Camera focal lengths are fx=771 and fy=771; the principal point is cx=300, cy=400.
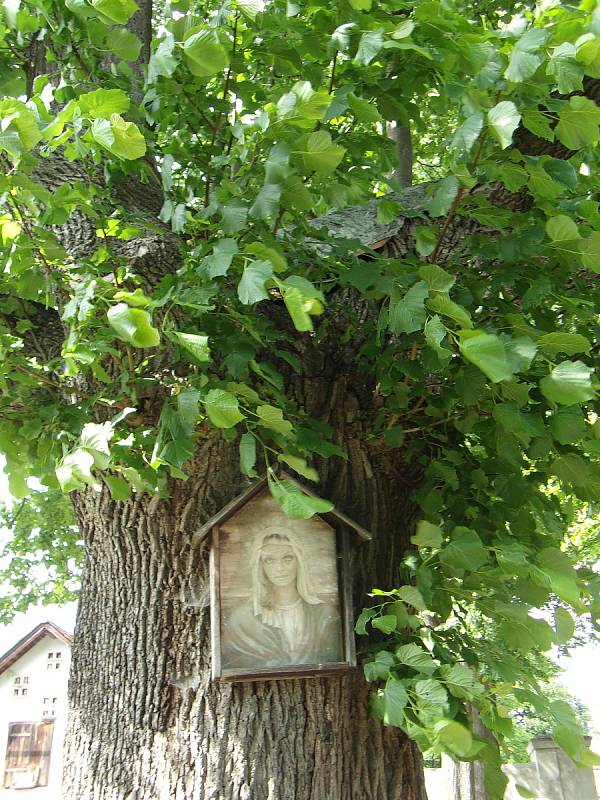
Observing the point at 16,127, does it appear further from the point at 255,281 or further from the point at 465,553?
the point at 465,553

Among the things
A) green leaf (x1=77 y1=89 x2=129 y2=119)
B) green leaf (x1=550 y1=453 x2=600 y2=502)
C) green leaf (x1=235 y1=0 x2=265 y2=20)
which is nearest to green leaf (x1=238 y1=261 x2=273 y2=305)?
green leaf (x1=77 y1=89 x2=129 y2=119)

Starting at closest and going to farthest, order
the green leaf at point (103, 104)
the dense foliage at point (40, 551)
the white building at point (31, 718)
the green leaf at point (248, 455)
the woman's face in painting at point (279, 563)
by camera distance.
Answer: the green leaf at point (103, 104)
the green leaf at point (248, 455)
the woman's face in painting at point (279, 563)
the dense foliage at point (40, 551)
the white building at point (31, 718)

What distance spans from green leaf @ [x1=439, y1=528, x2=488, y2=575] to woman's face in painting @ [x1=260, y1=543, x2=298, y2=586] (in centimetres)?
53

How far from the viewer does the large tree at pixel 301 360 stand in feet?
6.37

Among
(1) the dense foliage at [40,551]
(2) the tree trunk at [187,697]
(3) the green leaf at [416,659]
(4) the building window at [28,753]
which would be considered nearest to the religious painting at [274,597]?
(2) the tree trunk at [187,697]

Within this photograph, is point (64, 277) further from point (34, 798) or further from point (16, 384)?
point (34, 798)

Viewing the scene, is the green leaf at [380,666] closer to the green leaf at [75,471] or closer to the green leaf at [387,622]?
the green leaf at [387,622]

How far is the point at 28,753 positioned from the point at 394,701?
21.4 m

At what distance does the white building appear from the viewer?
→ 2012cm

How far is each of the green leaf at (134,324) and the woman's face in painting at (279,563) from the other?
116 cm

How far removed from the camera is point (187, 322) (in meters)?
2.38

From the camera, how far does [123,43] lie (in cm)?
225

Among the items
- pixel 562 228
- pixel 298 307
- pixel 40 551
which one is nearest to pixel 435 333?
pixel 298 307

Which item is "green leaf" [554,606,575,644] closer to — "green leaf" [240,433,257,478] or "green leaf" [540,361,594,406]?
"green leaf" [540,361,594,406]
